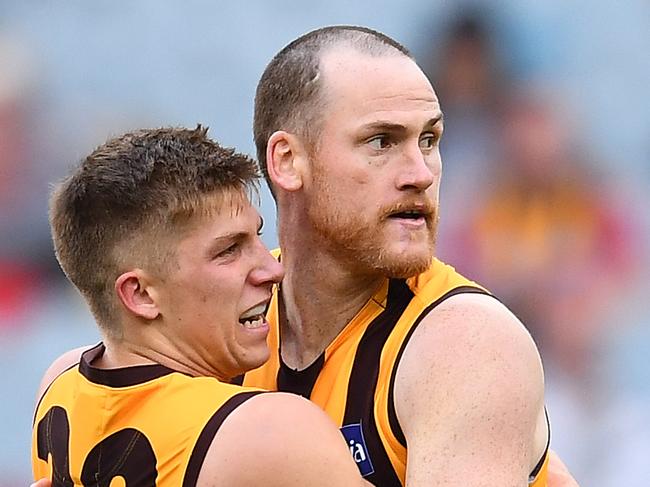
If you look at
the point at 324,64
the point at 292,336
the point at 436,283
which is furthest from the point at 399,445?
the point at 324,64

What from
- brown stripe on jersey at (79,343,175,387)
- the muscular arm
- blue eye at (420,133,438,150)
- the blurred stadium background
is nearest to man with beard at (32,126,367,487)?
brown stripe on jersey at (79,343,175,387)

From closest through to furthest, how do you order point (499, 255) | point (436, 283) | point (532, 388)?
1. point (532, 388)
2. point (436, 283)
3. point (499, 255)

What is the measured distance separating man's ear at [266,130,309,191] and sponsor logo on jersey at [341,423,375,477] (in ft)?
2.11

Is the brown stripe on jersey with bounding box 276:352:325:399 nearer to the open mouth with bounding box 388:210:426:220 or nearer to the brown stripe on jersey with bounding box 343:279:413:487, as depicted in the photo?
the brown stripe on jersey with bounding box 343:279:413:487

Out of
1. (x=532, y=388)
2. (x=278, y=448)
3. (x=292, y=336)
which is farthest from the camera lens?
(x=292, y=336)

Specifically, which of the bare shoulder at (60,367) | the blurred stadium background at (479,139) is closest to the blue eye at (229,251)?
the bare shoulder at (60,367)

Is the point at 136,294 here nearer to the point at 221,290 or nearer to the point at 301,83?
the point at 221,290

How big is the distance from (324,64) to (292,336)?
2.31 feet

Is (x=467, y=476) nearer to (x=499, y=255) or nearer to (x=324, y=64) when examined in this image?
(x=324, y=64)

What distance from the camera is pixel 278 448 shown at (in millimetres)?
2262

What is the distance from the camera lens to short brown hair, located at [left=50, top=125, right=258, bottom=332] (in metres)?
2.52

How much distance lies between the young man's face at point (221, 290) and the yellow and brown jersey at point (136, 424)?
0.49 ft

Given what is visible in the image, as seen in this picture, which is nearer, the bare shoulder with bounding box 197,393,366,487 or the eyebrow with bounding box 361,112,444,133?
the bare shoulder with bounding box 197,393,366,487

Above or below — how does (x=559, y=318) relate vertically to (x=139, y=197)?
below
